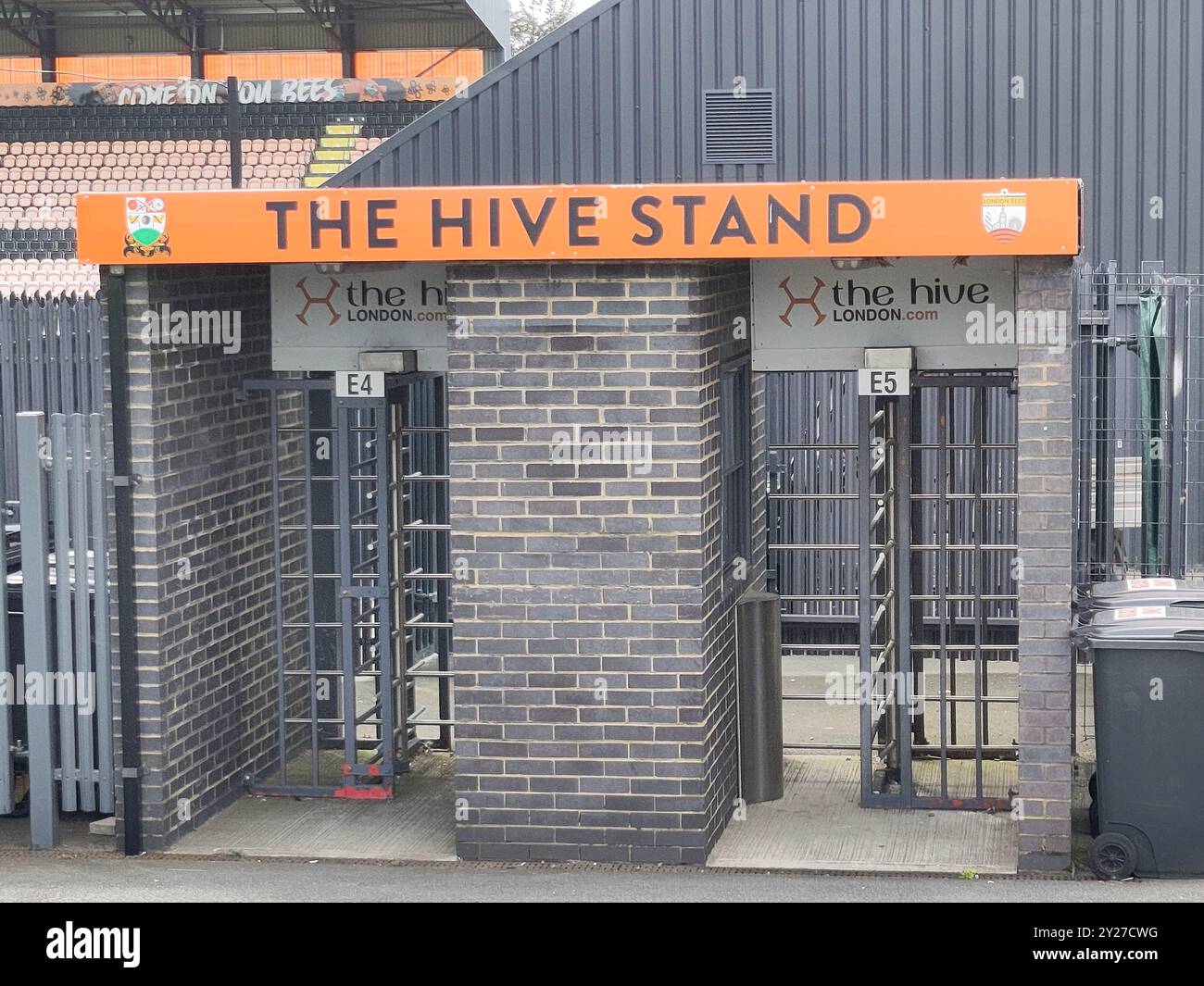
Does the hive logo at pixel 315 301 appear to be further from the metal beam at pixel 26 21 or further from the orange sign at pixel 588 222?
the metal beam at pixel 26 21

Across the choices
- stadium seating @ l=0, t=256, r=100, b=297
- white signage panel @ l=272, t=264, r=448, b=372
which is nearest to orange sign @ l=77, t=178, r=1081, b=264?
white signage panel @ l=272, t=264, r=448, b=372

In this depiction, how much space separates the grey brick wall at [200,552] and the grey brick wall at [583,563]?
5.01ft

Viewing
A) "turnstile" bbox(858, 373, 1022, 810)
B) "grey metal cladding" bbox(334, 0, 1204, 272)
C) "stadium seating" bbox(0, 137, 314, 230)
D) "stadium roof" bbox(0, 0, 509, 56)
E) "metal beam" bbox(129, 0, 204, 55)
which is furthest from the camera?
"stadium roof" bbox(0, 0, 509, 56)

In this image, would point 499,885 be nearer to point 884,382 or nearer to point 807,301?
point 884,382

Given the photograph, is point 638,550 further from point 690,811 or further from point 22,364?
point 22,364

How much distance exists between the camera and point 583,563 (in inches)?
340

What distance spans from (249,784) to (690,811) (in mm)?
2864

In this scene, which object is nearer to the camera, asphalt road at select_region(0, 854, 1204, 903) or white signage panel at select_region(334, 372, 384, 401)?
asphalt road at select_region(0, 854, 1204, 903)

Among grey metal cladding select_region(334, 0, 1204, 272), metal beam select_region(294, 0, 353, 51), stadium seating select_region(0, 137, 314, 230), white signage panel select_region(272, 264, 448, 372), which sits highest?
metal beam select_region(294, 0, 353, 51)

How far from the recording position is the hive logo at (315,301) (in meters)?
9.74

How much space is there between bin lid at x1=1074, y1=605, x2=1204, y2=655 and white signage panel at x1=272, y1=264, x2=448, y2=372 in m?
3.65

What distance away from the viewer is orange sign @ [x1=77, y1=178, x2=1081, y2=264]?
26.2ft

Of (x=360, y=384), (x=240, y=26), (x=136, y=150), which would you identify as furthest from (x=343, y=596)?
(x=240, y=26)

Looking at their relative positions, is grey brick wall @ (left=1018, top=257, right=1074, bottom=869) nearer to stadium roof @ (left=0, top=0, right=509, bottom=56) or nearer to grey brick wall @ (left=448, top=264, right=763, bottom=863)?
grey brick wall @ (left=448, top=264, right=763, bottom=863)
